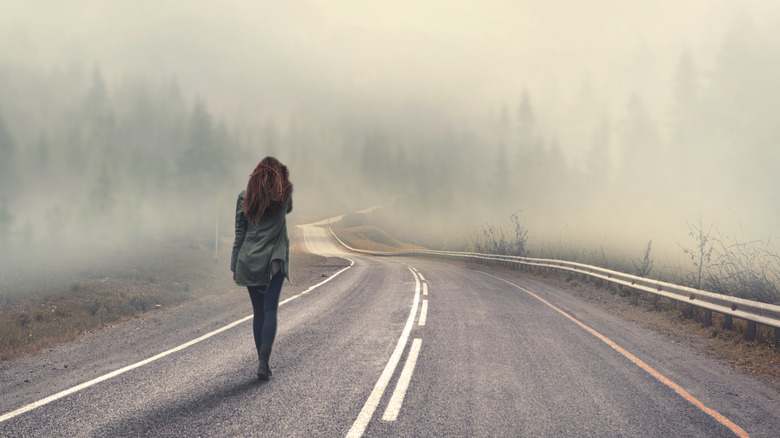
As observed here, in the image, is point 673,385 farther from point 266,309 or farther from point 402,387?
point 266,309

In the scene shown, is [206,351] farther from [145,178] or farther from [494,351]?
[145,178]

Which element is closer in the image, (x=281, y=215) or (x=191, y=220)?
(x=281, y=215)

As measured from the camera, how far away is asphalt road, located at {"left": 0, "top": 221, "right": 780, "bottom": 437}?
10.7 ft

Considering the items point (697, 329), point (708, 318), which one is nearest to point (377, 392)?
point (697, 329)

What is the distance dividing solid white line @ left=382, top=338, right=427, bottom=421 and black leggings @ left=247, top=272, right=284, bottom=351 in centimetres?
144

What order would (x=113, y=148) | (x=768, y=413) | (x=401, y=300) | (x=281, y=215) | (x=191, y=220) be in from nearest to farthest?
1. (x=768, y=413)
2. (x=281, y=215)
3. (x=401, y=300)
4. (x=191, y=220)
5. (x=113, y=148)

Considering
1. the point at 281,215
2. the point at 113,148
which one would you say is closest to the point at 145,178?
the point at 113,148

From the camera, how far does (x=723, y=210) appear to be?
47.1 m

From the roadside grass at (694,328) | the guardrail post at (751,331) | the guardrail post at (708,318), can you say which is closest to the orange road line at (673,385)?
the roadside grass at (694,328)

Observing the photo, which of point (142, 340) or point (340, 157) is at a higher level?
point (340, 157)

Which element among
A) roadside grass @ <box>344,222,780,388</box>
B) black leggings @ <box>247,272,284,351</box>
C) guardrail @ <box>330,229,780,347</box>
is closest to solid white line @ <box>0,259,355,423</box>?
black leggings @ <box>247,272,284,351</box>

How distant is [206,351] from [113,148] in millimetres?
62446

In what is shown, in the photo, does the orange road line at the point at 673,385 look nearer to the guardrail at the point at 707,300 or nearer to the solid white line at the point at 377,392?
the guardrail at the point at 707,300

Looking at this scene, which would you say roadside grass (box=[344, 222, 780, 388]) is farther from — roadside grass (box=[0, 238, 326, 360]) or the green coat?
roadside grass (box=[0, 238, 326, 360])
